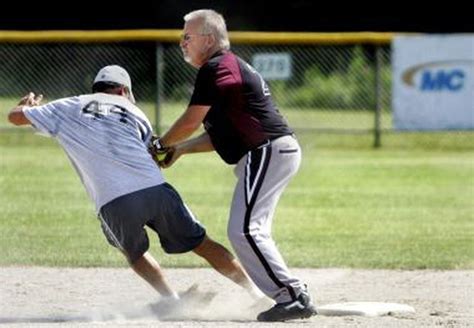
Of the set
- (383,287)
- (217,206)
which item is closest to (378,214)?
(217,206)

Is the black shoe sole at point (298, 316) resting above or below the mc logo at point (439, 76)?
above

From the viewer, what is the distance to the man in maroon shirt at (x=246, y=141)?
26.8 feet

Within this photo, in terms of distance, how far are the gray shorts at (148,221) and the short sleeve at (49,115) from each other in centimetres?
58

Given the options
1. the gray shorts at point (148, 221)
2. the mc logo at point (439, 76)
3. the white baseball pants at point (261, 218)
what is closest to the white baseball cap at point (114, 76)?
the gray shorts at point (148, 221)

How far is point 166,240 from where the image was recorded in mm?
8477

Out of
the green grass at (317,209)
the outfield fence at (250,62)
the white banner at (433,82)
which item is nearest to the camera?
the green grass at (317,209)

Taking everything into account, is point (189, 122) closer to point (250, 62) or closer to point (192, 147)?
point (192, 147)

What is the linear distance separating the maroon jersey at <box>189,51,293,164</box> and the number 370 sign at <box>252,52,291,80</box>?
15271 millimetres

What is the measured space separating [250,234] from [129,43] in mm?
17626

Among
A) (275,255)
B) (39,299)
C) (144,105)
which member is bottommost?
(144,105)

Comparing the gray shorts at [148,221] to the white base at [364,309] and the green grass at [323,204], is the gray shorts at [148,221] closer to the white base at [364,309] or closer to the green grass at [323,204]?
the white base at [364,309]

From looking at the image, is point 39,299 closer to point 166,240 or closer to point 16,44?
point 166,240

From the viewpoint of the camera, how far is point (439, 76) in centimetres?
2277

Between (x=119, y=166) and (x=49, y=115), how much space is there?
0.54m
